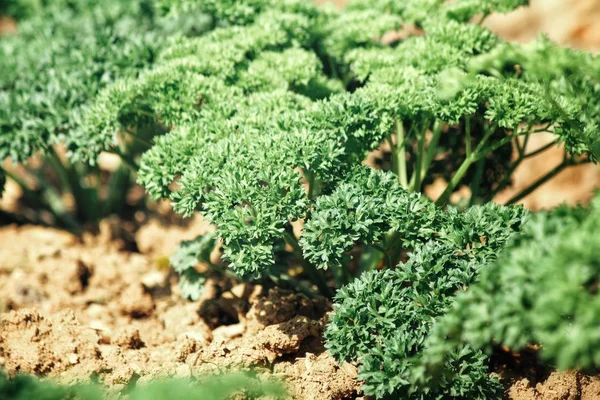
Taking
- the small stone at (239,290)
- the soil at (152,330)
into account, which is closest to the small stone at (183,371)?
the soil at (152,330)

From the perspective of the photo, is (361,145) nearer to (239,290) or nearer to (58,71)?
(239,290)

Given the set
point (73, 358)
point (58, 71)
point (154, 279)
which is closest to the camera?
point (73, 358)

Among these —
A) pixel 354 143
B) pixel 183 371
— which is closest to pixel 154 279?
pixel 183 371

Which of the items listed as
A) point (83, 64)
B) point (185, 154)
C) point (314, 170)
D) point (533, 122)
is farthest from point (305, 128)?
point (83, 64)

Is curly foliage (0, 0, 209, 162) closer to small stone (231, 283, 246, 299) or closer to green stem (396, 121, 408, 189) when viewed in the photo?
small stone (231, 283, 246, 299)

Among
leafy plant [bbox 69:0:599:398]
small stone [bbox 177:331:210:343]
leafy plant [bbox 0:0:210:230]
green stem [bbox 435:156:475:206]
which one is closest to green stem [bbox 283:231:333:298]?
leafy plant [bbox 69:0:599:398]
